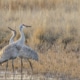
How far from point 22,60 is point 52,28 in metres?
3.38

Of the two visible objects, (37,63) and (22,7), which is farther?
(22,7)

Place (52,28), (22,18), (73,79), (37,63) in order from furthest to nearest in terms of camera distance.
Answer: (22,18) < (52,28) < (37,63) < (73,79)

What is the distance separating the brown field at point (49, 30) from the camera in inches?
564

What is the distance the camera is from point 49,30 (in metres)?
17.6

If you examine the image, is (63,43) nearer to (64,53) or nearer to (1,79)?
(64,53)

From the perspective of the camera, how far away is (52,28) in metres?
17.7

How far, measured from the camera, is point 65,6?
21.3 metres

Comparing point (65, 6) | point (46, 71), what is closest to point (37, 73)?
point (46, 71)

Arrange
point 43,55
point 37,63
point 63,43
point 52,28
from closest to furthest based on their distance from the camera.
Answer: point 37,63 → point 43,55 → point 63,43 → point 52,28

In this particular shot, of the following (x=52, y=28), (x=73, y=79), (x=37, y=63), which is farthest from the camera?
(x=52, y=28)

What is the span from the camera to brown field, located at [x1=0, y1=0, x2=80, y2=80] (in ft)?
47.0

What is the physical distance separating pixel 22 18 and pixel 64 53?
4.37 metres

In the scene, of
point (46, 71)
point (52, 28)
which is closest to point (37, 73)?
point (46, 71)

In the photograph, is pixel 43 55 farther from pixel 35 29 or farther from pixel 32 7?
pixel 32 7
